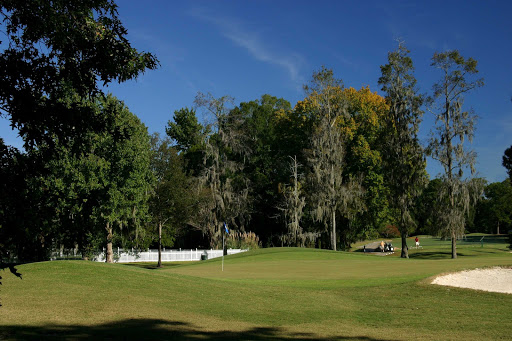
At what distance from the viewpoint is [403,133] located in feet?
132

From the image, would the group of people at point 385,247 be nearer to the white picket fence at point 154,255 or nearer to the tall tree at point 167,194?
the white picket fence at point 154,255

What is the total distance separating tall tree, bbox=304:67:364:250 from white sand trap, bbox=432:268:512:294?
997 inches

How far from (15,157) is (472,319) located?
1046 centimetres

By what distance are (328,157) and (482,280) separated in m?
27.6

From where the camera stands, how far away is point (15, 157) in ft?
17.2

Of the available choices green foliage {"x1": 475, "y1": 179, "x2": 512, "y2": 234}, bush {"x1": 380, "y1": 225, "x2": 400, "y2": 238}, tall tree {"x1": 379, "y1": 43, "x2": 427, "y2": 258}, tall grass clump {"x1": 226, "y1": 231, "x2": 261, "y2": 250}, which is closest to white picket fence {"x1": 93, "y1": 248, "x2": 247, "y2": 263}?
tall grass clump {"x1": 226, "y1": 231, "x2": 261, "y2": 250}

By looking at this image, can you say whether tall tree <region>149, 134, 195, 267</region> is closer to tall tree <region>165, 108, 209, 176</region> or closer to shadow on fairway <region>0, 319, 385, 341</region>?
tall tree <region>165, 108, 209, 176</region>

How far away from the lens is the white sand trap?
16.6 meters

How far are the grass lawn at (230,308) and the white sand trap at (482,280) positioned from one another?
3.08 ft

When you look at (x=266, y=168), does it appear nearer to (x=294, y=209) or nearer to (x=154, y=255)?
(x=294, y=209)

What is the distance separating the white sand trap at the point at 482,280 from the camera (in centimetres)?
1659

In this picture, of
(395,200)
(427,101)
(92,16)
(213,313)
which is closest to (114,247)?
(395,200)

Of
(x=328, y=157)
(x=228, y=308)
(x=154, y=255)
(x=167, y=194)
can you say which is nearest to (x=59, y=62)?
(x=228, y=308)

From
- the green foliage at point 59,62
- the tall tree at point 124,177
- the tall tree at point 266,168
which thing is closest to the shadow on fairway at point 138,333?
the green foliage at point 59,62
